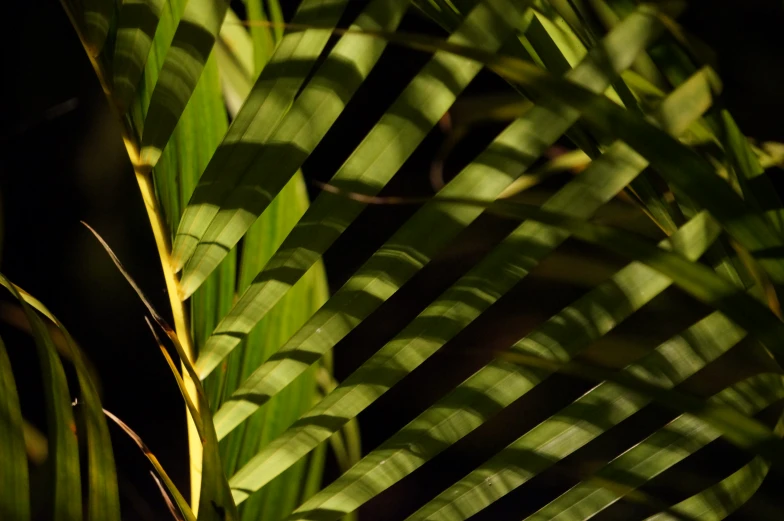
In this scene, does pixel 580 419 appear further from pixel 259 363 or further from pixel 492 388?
pixel 259 363

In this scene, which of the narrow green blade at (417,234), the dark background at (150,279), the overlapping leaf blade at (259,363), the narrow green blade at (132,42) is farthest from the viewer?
the dark background at (150,279)

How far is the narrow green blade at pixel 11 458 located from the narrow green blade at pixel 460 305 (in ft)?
0.52

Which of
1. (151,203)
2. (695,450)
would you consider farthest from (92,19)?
(695,450)

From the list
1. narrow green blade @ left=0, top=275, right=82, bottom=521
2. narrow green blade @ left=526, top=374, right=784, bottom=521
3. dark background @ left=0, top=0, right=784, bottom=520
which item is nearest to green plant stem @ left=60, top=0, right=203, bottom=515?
narrow green blade @ left=0, top=275, right=82, bottom=521

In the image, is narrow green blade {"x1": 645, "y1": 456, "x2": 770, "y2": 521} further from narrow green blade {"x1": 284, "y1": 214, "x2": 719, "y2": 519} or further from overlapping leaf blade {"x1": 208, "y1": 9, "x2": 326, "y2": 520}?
overlapping leaf blade {"x1": 208, "y1": 9, "x2": 326, "y2": 520}

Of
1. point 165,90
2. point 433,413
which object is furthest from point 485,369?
point 165,90

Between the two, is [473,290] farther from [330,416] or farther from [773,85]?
[773,85]

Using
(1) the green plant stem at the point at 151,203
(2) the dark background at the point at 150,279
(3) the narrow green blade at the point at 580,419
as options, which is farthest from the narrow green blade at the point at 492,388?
(2) the dark background at the point at 150,279

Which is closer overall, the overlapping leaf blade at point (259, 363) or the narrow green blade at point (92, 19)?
the narrow green blade at point (92, 19)

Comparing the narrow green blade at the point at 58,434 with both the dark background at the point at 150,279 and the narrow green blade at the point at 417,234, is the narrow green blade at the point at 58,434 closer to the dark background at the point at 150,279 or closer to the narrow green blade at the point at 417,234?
the narrow green blade at the point at 417,234

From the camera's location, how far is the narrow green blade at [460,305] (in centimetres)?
Result: 35

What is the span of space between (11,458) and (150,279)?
3.03 ft

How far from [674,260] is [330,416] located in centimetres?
27

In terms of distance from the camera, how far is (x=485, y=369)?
423 millimetres
